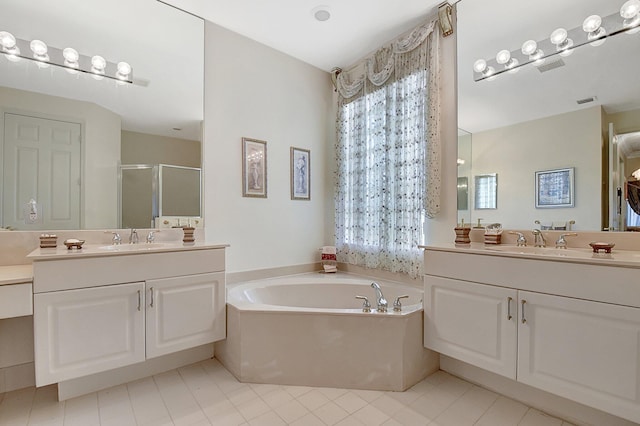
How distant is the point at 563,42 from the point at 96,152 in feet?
10.6

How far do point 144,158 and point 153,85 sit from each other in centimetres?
60

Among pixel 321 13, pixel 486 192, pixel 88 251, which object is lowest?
pixel 88 251

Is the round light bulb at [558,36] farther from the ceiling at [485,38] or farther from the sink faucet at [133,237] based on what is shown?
Answer: the sink faucet at [133,237]

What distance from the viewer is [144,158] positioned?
2.26m

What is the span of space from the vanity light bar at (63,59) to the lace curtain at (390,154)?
202 centimetres

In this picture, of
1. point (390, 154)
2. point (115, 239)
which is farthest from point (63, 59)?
point (390, 154)

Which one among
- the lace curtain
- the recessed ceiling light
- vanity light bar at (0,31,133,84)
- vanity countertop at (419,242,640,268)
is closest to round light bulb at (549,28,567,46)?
the lace curtain

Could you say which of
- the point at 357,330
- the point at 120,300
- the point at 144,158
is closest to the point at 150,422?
the point at 120,300

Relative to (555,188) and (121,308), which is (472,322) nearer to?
(555,188)

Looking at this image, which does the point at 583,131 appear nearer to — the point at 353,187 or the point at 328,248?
the point at 353,187

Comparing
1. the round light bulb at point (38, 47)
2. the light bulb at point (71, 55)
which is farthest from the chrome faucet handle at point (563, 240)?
the round light bulb at point (38, 47)

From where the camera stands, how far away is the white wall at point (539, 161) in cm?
179

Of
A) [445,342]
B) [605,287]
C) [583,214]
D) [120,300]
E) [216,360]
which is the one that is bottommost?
[216,360]

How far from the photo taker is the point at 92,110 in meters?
2.10
